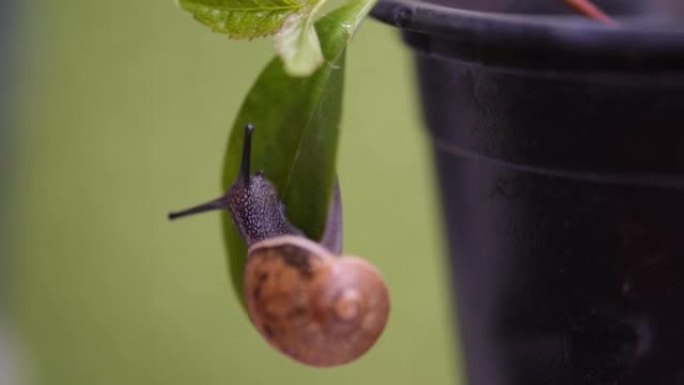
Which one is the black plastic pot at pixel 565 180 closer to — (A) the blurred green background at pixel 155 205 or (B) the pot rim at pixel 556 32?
(B) the pot rim at pixel 556 32

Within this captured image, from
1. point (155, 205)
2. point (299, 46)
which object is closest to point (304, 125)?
point (299, 46)

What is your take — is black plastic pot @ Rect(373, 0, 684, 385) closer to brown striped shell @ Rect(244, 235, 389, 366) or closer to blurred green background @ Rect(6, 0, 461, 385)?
brown striped shell @ Rect(244, 235, 389, 366)

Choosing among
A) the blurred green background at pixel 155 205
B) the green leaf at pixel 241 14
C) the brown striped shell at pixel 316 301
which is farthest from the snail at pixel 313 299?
the blurred green background at pixel 155 205

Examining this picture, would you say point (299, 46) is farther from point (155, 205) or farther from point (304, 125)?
point (155, 205)

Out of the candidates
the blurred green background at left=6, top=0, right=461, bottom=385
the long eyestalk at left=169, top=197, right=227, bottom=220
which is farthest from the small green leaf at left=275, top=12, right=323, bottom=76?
the blurred green background at left=6, top=0, right=461, bottom=385

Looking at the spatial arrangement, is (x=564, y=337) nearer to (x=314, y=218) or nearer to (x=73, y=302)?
(x=314, y=218)
